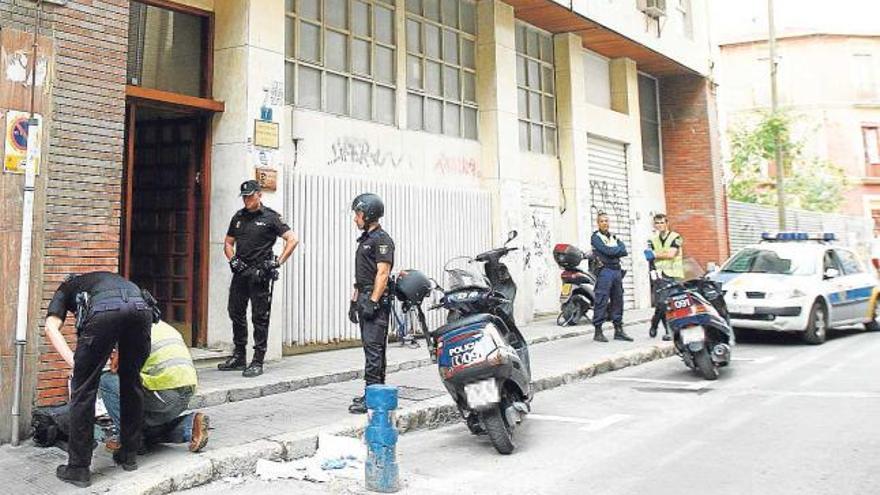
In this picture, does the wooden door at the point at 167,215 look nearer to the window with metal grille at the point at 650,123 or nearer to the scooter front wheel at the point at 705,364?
the scooter front wheel at the point at 705,364

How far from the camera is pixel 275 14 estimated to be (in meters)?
8.38

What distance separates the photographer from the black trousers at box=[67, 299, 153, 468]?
4.12 m

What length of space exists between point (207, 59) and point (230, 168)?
59.8 inches

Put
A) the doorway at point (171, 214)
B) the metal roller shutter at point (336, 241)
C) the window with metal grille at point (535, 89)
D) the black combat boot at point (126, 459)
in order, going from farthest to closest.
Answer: the window with metal grille at point (535, 89), the metal roller shutter at point (336, 241), the doorway at point (171, 214), the black combat boot at point (126, 459)

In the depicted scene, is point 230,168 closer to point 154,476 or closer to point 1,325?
point 1,325

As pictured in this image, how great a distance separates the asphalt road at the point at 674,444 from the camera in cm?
426

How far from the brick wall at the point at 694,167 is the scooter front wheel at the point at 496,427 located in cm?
1385

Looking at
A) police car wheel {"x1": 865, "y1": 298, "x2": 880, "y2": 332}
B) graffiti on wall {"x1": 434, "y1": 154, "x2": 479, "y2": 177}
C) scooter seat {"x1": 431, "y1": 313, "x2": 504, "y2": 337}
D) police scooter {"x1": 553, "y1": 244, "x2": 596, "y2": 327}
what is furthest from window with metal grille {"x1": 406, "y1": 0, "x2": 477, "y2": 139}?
Answer: police car wheel {"x1": 865, "y1": 298, "x2": 880, "y2": 332}

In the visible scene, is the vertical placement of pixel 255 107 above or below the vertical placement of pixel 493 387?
above

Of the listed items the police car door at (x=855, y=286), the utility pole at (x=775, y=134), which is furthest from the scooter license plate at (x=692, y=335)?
the utility pole at (x=775, y=134)

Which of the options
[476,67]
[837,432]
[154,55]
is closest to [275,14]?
[154,55]

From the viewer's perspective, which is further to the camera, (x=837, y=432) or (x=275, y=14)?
(x=275, y=14)

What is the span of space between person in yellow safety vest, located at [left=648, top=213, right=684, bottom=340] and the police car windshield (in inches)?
63.8

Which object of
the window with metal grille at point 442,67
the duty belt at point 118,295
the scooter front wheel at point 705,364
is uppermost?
the window with metal grille at point 442,67
